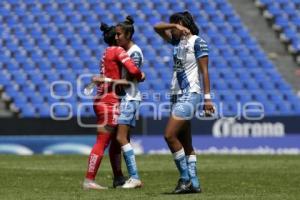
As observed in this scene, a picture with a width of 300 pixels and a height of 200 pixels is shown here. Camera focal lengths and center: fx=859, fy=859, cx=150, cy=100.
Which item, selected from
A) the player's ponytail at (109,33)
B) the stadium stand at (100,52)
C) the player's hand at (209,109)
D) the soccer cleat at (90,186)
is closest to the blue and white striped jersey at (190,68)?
the player's hand at (209,109)

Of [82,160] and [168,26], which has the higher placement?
[168,26]

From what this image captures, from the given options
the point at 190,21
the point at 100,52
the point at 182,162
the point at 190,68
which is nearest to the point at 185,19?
the point at 190,21

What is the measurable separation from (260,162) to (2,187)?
26.8 feet

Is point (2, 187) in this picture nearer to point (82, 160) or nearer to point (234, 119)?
point (82, 160)

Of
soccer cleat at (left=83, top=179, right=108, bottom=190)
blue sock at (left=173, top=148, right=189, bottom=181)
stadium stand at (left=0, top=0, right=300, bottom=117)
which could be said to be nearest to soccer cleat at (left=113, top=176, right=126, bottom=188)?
soccer cleat at (left=83, top=179, right=108, bottom=190)

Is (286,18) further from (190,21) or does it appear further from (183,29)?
(183,29)

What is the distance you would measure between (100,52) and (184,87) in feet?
62.9

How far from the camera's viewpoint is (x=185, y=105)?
10.4 metres

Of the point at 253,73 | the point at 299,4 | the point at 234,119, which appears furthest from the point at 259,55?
the point at 234,119

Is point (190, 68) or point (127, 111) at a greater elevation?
point (190, 68)

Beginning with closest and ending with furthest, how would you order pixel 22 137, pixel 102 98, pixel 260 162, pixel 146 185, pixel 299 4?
pixel 102 98, pixel 146 185, pixel 260 162, pixel 22 137, pixel 299 4

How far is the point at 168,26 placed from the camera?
10.2 meters

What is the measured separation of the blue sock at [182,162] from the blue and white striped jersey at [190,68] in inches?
29.6

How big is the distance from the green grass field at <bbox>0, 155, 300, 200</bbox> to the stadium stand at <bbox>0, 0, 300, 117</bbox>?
728 centimetres
